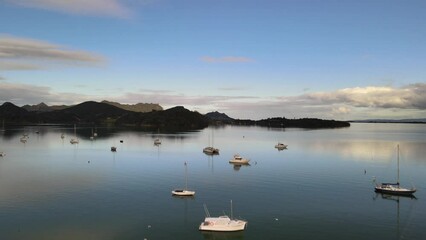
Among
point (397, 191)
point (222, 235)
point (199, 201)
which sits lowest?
point (222, 235)

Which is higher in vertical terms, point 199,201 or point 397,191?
point 397,191

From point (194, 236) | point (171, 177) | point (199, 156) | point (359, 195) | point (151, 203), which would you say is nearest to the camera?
point (194, 236)

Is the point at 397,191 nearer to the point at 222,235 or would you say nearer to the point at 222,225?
the point at 222,225

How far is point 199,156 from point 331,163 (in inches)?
2122

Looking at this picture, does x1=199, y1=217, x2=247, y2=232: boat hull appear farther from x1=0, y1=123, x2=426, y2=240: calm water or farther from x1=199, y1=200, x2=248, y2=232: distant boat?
x1=0, y1=123, x2=426, y2=240: calm water

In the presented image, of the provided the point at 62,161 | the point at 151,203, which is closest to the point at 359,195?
the point at 151,203

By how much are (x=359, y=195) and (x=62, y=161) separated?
103 metres

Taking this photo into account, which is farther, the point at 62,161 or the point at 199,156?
the point at 199,156

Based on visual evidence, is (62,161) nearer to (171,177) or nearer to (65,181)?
(65,181)

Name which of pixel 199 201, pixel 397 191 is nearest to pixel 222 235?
pixel 199 201

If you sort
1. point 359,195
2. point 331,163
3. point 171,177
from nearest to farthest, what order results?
point 359,195
point 171,177
point 331,163

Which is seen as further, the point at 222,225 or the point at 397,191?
the point at 397,191

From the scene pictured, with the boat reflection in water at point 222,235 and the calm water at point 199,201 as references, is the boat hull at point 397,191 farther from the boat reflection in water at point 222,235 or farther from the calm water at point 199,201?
the boat reflection in water at point 222,235

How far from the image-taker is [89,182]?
9250cm
